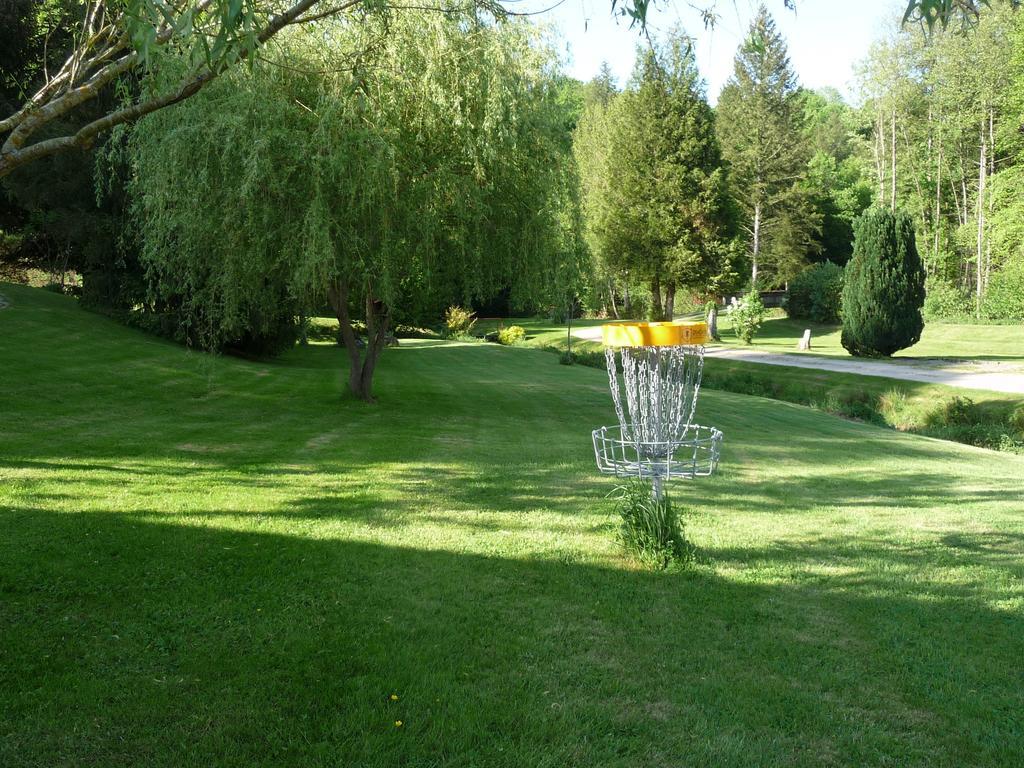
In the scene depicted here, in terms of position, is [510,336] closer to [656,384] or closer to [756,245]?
[756,245]

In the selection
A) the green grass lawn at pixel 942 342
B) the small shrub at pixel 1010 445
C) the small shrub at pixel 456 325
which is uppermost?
→ the small shrub at pixel 456 325

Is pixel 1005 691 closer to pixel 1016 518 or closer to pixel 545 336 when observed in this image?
pixel 1016 518

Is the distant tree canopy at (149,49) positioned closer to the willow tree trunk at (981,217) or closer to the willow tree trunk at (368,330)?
the willow tree trunk at (368,330)

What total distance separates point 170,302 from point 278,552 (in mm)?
19043

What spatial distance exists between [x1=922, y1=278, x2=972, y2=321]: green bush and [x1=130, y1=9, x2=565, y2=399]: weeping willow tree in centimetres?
2917

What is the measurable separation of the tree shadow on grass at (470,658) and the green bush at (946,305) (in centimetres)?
3439

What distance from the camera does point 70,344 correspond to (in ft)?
56.1

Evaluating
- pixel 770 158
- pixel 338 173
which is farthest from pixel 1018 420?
pixel 770 158

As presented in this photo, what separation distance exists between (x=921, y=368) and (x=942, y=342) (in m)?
8.93

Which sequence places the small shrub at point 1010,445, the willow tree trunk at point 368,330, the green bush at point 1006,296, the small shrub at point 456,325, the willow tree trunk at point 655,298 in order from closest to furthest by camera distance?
the willow tree trunk at point 368,330, the small shrub at point 1010,445, the green bush at point 1006,296, the willow tree trunk at point 655,298, the small shrub at point 456,325

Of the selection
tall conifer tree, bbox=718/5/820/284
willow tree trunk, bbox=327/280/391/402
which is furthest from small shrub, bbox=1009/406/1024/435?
tall conifer tree, bbox=718/5/820/284

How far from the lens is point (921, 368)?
22.4 m

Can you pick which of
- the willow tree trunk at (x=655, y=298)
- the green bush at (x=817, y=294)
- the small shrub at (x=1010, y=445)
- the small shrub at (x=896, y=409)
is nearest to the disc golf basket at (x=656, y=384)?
the small shrub at (x=1010, y=445)

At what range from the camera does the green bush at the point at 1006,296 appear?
31484mm
